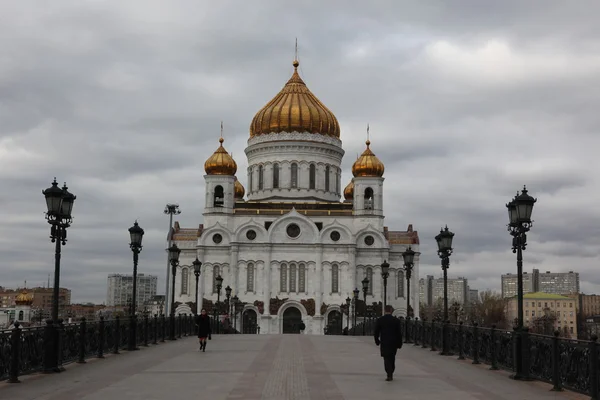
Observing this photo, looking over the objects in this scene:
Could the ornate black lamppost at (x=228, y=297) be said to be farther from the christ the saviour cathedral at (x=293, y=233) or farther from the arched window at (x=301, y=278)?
the arched window at (x=301, y=278)

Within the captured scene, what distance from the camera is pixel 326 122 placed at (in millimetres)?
73312

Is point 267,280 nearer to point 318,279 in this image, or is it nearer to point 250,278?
point 250,278

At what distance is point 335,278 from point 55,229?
49.1 metres

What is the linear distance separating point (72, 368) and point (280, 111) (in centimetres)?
5602

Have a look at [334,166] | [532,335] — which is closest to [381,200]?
[334,166]

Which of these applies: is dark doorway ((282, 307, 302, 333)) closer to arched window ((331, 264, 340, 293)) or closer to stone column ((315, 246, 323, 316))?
stone column ((315, 246, 323, 316))

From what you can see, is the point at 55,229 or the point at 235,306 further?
the point at 235,306

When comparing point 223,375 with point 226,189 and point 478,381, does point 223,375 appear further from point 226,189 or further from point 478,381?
point 226,189

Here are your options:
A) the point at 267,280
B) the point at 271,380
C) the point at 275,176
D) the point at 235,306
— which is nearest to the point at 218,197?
the point at 275,176

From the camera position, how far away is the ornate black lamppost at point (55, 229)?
1711 centimetres

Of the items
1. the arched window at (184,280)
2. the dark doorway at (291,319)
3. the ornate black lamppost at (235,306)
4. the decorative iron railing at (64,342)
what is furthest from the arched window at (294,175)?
the decorative iron railing at (64,342)

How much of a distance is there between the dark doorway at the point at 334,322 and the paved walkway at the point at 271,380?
139 feet

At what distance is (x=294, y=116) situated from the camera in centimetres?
7231

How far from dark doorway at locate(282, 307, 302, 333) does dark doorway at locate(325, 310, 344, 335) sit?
2465 millimetres
